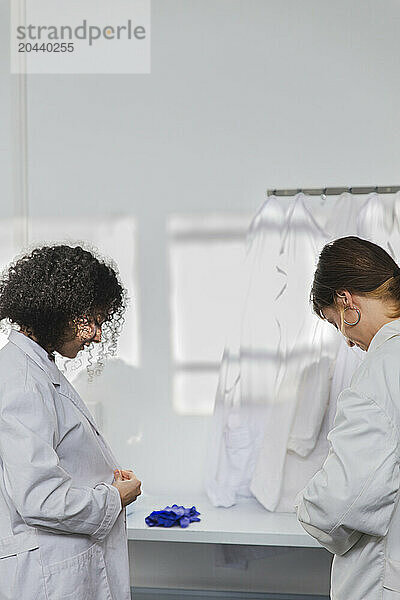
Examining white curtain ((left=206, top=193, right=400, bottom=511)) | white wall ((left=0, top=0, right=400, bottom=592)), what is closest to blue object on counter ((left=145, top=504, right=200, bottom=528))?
white curtain ((left=206, top=193, right=400, bottom=511))

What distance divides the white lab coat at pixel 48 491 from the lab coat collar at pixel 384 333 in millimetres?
721

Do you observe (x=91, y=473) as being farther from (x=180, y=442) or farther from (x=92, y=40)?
(x=92, y=40)

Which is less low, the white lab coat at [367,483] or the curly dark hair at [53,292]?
the curly dark hair at [53,292]

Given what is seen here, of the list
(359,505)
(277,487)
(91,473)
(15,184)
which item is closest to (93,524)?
(91,473)

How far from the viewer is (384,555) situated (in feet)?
5.40

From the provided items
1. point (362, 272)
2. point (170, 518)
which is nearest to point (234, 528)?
point (170, 518)

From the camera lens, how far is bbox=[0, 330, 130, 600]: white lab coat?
1624 mm

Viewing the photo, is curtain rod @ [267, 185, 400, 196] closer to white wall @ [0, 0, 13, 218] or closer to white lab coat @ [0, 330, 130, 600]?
white wall @ [0, 0, 13, 218]

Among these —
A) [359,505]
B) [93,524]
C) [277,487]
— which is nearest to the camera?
[359,505]

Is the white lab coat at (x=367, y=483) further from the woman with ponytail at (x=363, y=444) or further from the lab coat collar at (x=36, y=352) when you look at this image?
the lab coat collar at (x=36, y=352)

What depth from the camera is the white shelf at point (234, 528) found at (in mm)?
2684

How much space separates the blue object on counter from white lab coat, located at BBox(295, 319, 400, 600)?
1.19m

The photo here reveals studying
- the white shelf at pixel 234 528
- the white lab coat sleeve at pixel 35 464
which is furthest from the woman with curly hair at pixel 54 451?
the white shelf at pixel 234 528

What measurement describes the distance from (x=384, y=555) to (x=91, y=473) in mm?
718
